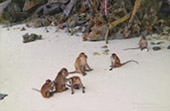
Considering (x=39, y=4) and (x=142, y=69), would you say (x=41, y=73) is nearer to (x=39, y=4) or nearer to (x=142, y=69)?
(x=142, y=69)

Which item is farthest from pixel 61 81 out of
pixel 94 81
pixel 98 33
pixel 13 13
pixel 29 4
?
pixel 13 13

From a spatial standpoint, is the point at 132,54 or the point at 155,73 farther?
the point at 132,54

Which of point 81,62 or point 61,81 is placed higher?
point 81,62

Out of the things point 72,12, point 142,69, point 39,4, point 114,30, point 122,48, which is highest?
point 39,4

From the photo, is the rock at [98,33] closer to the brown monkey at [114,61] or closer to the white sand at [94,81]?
the white sand at [94,81]

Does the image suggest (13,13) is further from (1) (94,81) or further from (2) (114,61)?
(1) (94,81)

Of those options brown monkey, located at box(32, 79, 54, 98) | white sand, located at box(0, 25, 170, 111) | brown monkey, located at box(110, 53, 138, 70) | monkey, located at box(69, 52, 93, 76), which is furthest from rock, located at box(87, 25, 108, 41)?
brown monkey, located at box(32, 79, 54, 98)

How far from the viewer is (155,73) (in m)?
2.81

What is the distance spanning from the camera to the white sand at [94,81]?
2168 millimetres

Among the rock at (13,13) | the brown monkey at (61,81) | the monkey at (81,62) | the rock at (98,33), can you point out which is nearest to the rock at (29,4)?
the rock at (13,13)

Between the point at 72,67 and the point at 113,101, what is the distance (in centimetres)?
Result: 136

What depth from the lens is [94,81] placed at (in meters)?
2.75

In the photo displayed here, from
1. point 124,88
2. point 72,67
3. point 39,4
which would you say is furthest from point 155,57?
point 39,4

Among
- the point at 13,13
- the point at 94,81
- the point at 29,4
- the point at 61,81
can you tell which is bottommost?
the point at 94,81
